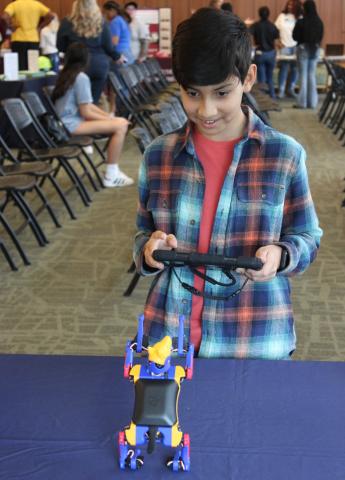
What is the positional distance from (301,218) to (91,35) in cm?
688

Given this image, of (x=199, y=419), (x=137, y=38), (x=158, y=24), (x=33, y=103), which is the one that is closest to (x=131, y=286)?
(x=33, y=103)

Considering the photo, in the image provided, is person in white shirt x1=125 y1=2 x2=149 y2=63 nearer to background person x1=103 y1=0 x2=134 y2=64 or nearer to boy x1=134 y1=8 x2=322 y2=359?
background person x1=103 y1=0 x2=134 y2=64

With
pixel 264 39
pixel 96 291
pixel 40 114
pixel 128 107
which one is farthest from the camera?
pixel 264 39

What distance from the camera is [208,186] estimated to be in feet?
4.66

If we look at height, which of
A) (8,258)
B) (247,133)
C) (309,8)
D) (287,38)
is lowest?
(287,38)

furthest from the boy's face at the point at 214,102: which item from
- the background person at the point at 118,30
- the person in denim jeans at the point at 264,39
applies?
the person in denim jeans at the point at 264,39

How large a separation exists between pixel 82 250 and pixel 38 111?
1.68 metres

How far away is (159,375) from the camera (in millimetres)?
989

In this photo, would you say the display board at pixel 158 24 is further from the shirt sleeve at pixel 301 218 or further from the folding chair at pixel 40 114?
the shirt sleeve at pixel 301 218

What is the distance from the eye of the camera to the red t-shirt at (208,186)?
142cm

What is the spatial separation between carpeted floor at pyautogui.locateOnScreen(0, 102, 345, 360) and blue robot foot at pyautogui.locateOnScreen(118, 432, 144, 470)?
2.09m

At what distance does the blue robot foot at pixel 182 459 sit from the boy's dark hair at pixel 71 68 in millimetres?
5335

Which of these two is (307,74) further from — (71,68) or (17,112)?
(17,112)

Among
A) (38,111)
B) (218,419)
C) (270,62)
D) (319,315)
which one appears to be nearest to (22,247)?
(38,111)
